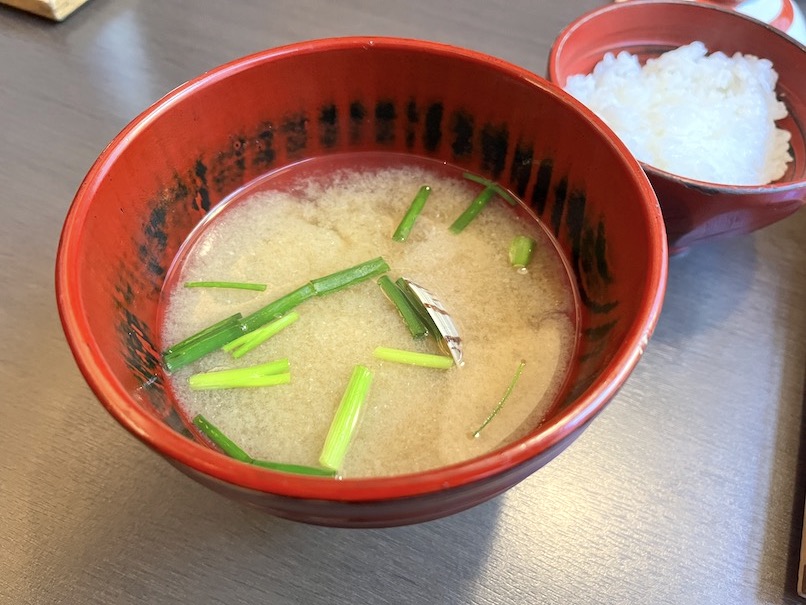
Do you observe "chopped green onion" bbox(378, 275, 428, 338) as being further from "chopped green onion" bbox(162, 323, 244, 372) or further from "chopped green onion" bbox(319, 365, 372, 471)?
"chopped green onion" bbox(162, 323, 244, 372)

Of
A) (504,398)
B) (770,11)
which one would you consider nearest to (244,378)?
(504,398)

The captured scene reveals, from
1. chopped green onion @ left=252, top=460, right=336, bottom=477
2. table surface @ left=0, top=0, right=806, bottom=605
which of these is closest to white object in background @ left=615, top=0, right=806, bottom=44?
table surface @ left=0, top=0, right=806, bottom=605

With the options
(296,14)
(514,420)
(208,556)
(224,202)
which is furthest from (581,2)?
(208,556)

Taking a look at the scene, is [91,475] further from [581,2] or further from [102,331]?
[581,2]

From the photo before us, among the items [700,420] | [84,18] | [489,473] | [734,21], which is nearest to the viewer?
[489,473]

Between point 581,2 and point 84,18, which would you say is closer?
point 84,18

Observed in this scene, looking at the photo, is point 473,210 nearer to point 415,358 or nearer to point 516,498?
point 415,358
